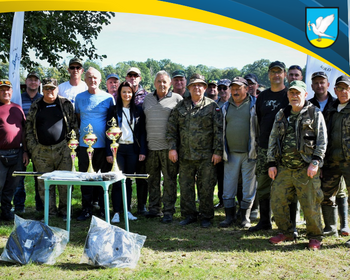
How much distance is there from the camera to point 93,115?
246 inches

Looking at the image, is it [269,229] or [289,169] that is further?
[269,229]

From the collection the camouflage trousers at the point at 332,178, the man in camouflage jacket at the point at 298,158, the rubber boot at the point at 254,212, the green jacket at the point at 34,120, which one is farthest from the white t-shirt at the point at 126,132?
the camouflage trousers at the point at 332,178

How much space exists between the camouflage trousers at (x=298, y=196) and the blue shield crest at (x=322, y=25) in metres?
2.22

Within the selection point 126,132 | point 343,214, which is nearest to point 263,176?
point 343,214

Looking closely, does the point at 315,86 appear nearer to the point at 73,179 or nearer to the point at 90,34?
the point at 73,179

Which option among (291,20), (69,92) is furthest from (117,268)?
(291,20)

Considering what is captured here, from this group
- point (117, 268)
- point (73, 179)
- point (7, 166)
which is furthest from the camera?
point (7, 166)

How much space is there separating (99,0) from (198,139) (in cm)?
312

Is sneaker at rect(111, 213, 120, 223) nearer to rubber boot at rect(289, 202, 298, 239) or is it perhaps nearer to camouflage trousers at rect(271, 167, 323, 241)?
camouflage trousers at rect(271, 167, 323, 241)

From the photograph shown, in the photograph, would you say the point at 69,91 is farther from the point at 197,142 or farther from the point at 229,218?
the point at 229,218

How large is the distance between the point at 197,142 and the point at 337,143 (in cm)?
205

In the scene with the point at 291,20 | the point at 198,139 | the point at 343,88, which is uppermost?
the point at 291,20

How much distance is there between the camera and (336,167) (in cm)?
532

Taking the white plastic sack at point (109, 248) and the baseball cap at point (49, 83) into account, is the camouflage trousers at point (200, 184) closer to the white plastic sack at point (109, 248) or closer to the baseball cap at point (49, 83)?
the white plastic sack at point (109, 248)
